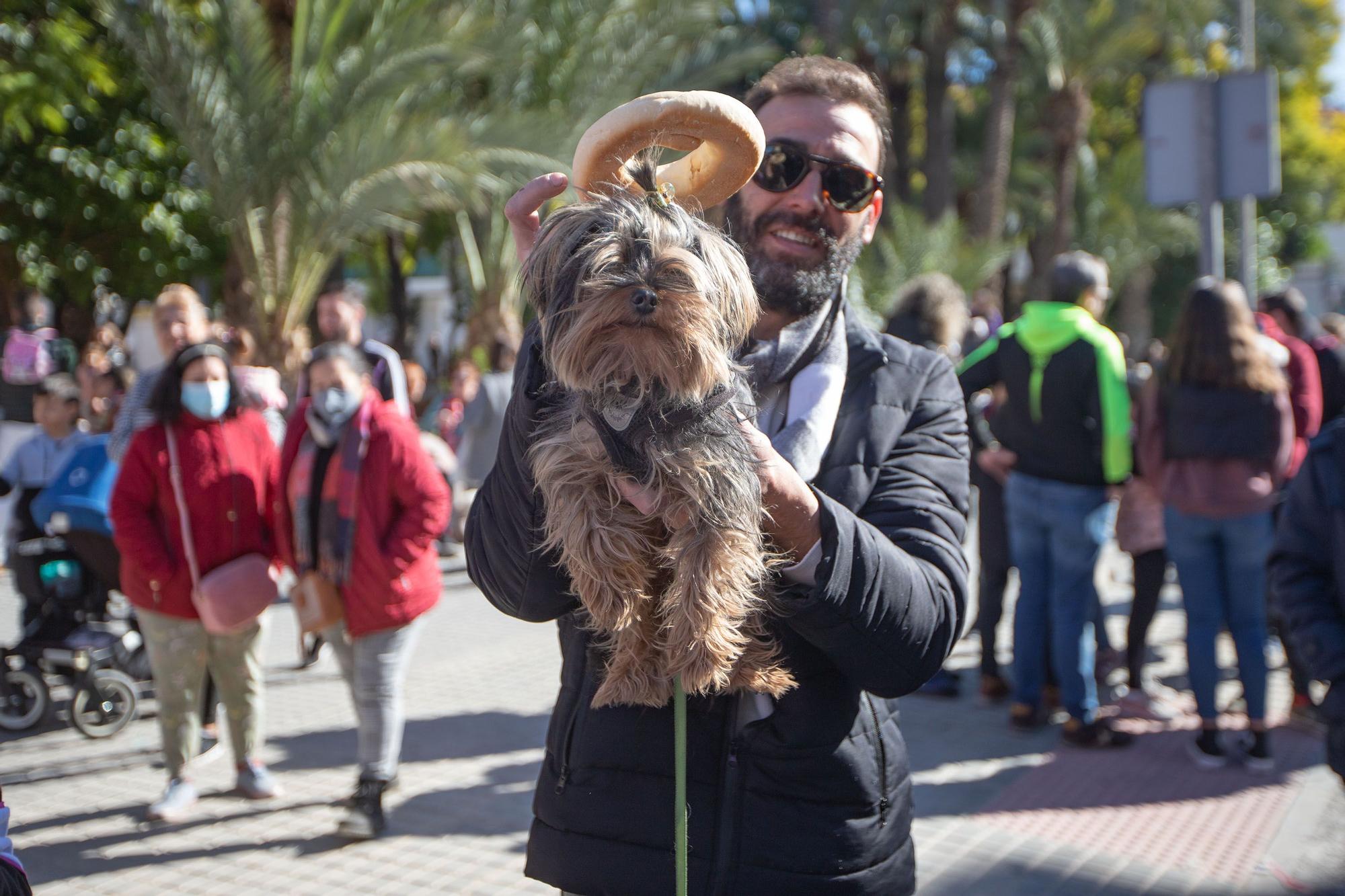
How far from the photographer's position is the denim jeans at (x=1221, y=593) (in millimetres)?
5582

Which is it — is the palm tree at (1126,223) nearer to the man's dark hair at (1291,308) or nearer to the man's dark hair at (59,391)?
the man's dark hair at (1291,308)

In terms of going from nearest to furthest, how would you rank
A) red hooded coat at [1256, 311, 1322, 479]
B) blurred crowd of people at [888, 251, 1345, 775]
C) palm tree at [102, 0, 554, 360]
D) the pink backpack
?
blurred crowd of people at [888, 251, 1345, 775]
red hooded coat at [1256, 311, 1322, 479]
palm tree at [102, 0, 554, 360]
the pink backpack

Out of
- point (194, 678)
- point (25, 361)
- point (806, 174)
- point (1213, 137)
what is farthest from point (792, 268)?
point (25, 361)

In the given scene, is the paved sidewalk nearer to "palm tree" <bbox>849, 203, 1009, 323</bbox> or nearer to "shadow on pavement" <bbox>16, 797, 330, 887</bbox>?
"shadow on pavement" <bbox>16, 797, 330, 887</bbox>

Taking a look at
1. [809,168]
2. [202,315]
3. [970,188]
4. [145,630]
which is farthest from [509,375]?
[970,188]

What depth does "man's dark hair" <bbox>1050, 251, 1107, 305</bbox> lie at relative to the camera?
614cm

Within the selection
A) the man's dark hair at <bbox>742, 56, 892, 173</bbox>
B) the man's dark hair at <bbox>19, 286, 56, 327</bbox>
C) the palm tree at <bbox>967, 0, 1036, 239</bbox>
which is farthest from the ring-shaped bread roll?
the palm tree at <bbox>967, 0, 1036, 239</bbox>

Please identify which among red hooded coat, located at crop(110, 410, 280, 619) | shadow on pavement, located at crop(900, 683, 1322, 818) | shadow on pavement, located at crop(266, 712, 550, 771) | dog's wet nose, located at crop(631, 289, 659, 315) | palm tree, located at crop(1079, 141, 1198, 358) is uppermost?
palm tree, located at crop(1079, 141, 1198, 358)

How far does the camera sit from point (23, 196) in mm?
15234

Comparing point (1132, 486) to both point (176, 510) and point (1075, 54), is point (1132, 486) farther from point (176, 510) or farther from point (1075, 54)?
point (1075, 54)

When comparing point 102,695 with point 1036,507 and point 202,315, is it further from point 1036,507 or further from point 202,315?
point 1036,507

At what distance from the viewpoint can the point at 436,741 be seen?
20.0 ft

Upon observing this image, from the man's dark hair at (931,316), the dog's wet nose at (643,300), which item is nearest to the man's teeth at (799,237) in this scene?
the dog's wet nose at (643,300)

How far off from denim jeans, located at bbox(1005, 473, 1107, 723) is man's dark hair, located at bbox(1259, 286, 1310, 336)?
2.22m
